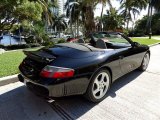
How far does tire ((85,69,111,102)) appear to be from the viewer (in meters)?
3.28

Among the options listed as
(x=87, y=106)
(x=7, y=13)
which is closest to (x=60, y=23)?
(x=7, y=13)

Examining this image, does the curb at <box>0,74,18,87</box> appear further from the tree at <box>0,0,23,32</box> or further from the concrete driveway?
the tree at <box>0,0,23,32</box>

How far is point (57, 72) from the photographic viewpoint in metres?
2.86

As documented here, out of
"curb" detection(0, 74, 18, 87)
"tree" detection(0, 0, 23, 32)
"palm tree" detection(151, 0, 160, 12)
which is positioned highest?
"palm tree" detection(151, 0, 160, 12)

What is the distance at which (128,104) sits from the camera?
3416 millimetres

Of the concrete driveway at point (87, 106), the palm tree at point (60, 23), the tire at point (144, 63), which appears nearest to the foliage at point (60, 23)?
the palm tree at point (60, 23)

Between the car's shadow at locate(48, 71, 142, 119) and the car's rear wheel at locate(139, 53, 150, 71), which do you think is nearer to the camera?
the car's shadow at locate(48, 71, 142, 119)

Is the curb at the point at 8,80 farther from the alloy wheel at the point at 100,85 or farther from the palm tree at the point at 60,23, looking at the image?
the palm tree at the point at 60,23

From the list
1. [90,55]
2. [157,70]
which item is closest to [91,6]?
[157,70]

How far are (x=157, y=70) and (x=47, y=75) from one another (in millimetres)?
4059

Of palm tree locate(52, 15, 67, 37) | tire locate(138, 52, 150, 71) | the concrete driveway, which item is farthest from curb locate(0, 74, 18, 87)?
palm tree locate(52, 15, 67, 37)

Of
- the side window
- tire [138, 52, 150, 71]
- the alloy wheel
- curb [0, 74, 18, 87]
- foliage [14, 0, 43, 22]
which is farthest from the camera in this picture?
foliage [14, 0, 43, 22]

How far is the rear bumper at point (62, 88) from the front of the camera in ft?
9.34

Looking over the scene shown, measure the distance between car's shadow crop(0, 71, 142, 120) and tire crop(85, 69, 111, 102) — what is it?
0.18 meters
